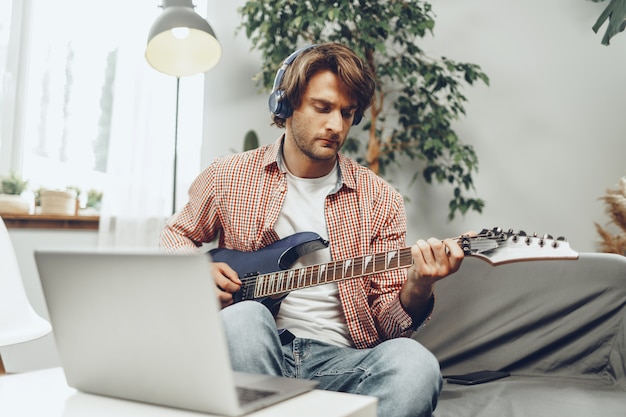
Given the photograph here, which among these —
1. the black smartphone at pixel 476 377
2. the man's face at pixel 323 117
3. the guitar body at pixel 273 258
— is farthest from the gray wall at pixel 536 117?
the guitar body at pixel 273 258

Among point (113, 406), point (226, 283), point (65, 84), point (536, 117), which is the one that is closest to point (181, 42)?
point (65, 84)

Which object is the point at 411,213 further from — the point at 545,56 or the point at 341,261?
the point at 341,261

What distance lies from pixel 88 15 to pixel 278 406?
2.43m

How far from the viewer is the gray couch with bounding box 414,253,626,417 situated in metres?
1.47

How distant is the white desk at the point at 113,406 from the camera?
0.65 m

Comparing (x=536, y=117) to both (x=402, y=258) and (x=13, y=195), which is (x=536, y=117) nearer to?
(x=402, y=258)

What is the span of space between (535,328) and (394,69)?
120 cm

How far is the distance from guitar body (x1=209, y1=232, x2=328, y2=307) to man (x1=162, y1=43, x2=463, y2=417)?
0.09 ft

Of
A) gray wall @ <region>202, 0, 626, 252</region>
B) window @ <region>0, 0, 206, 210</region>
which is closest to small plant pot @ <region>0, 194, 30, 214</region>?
window @ <region>0, 0, 206, 210</region>

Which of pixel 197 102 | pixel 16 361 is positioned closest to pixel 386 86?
pixel 197 102

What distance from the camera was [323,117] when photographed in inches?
58.5

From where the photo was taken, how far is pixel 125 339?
0.67 meters

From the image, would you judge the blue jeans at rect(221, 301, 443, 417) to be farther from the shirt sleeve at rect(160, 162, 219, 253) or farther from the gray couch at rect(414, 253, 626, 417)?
the shirt sleeve at rect(160, 162, 219, 253)

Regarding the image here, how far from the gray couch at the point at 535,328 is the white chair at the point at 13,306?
1010 millimetres
